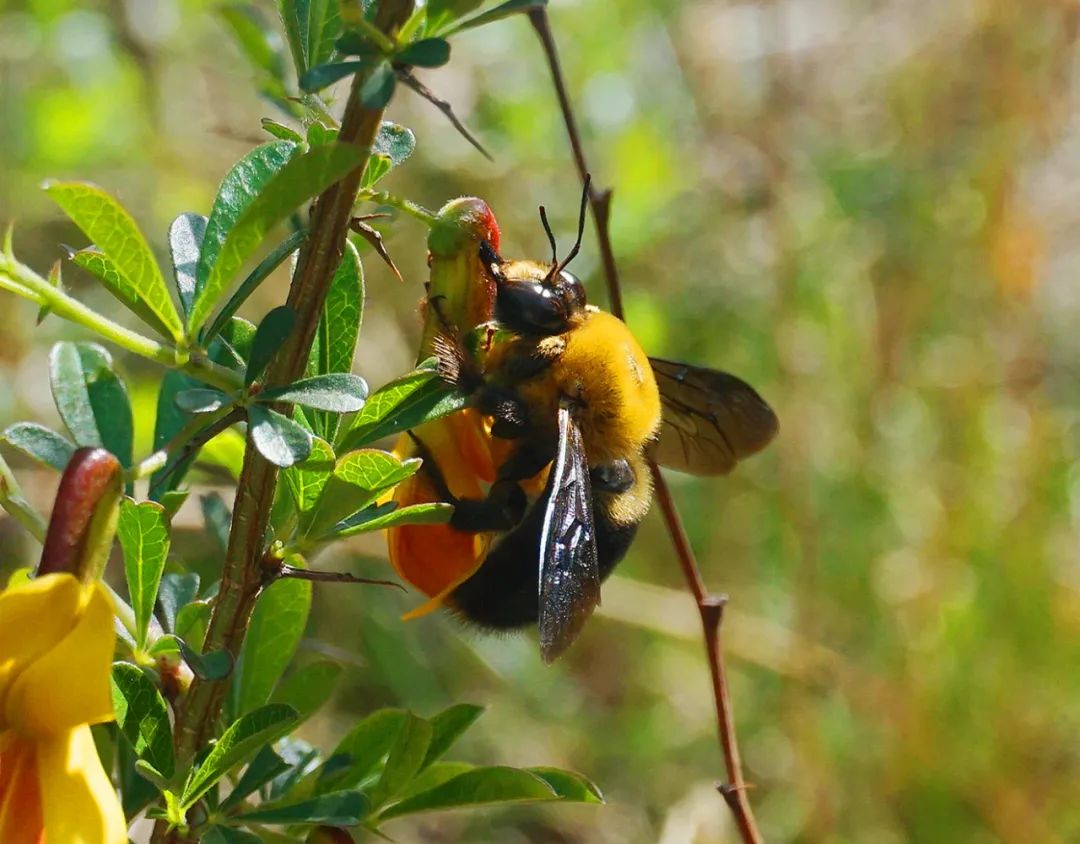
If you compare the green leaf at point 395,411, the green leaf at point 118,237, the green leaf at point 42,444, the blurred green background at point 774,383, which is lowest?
the blurred green background at point 774,383

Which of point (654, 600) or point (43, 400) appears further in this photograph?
point (654, 600)

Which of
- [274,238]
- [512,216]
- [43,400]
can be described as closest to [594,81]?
[512,216]

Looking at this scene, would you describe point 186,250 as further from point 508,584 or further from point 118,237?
point 508,584

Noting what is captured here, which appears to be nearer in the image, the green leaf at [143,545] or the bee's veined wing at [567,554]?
the green leaf at [143,545]

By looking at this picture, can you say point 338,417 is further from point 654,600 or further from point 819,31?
point 819,31

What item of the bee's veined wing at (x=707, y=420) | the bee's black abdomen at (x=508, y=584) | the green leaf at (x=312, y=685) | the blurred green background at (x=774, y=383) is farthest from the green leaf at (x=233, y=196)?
the blurred green background at (x=774, y=383)

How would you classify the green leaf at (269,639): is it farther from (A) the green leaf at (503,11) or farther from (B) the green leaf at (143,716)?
(A) the green leaf at (503,11)

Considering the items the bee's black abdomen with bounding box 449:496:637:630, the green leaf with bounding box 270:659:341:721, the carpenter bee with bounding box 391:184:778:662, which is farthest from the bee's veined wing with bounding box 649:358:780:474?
the green leaf with bounding box 270:659:341:721
